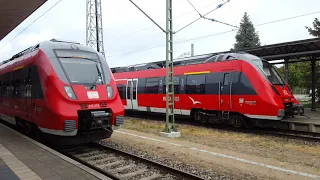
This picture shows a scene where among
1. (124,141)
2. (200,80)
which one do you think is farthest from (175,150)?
(200,80)

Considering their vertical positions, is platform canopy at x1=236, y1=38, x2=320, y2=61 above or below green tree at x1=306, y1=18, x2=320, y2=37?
below

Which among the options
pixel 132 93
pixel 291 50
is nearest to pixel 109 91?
pixel 132 93

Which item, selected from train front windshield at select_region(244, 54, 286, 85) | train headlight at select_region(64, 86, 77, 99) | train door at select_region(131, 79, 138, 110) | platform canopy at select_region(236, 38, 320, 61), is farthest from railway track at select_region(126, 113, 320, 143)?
train headlight at select_region(64, 86, 77, 99)

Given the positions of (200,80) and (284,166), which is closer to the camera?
(284,166)

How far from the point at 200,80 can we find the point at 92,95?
7.66m

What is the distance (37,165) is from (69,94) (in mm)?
2122

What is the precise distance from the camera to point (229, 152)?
9.01 meters

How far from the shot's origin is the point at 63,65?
853 centimetres

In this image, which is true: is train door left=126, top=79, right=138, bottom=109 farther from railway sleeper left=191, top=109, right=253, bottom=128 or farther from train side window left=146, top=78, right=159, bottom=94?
railway sleeper left=191, top=109, right=253, bottom=128

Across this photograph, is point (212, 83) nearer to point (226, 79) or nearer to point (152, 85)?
point (226, 79)

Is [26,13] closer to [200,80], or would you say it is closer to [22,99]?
[22,99]

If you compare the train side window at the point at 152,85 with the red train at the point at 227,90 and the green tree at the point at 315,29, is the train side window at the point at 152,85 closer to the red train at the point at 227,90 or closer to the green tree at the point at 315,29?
the red train at the point at 227,90

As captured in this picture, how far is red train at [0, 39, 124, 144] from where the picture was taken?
7898mm

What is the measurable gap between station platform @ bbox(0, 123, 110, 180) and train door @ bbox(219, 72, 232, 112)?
815 cm
